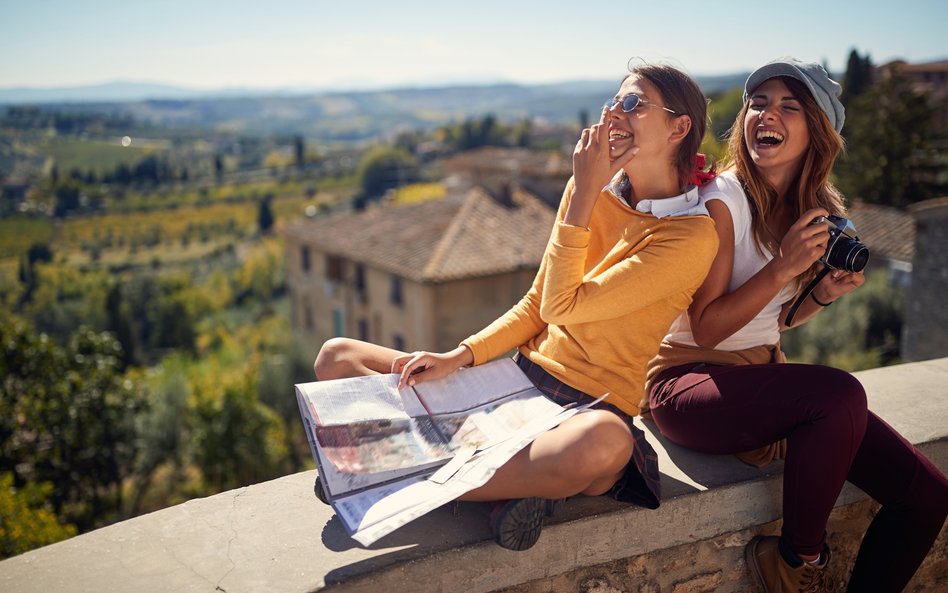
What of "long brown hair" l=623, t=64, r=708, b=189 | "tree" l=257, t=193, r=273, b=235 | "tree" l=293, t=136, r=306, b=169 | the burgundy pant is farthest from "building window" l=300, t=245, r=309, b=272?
"tree" l=293, t=136, r=306, b=169

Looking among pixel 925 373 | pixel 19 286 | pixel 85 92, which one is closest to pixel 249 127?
pixel 85 92

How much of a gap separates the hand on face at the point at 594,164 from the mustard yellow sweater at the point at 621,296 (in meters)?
0.12

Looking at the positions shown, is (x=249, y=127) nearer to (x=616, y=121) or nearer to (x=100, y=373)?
(x=100, y=373)

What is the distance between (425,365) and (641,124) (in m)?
0.89

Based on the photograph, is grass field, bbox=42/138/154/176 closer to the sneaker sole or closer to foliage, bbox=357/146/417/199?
foliage, bbox=357/146/417/199

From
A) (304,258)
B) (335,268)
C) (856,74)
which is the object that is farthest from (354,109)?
(335,268)

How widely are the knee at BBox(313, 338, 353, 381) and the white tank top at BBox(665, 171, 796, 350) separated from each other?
982mm

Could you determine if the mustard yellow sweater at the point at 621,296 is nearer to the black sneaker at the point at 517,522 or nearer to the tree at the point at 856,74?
the black sneaker at the point at 517,522

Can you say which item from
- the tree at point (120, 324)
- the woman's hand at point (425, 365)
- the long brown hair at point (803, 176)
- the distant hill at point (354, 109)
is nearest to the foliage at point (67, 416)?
the woman's hand at point (425, 365)

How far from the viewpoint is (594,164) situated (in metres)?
1.96

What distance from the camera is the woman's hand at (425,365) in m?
2.03

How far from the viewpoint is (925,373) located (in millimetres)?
2992

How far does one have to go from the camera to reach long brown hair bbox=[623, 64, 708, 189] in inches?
80.0

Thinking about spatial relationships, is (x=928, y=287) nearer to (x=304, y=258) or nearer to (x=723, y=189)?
(x=723, y=189)
